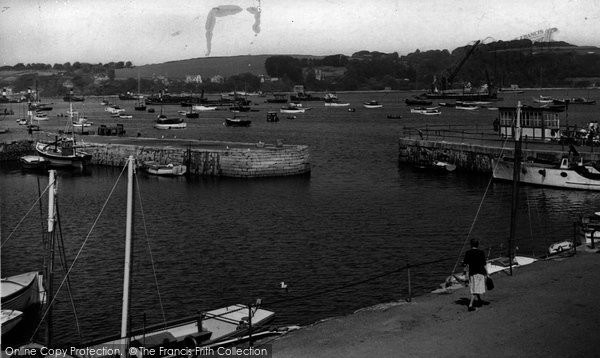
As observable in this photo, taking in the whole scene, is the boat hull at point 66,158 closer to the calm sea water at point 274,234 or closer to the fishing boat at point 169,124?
the calm sea water at point 274,234

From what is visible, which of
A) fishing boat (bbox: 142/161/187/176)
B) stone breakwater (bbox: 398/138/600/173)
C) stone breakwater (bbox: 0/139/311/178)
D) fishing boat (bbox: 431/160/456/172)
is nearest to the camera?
stone breakwater (bbox: 398/138/600/173)

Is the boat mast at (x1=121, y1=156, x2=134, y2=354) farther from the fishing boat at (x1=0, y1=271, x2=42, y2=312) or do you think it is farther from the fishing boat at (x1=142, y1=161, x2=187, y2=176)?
A: the fishing boat at (x1=142, y1=161, x2=187, y2=176)

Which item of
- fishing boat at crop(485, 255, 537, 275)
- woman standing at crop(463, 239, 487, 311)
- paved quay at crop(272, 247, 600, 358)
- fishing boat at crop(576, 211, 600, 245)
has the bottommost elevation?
fishing boat at crop(485, 255, 537, 275)

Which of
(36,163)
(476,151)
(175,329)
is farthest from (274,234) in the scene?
(36,163)

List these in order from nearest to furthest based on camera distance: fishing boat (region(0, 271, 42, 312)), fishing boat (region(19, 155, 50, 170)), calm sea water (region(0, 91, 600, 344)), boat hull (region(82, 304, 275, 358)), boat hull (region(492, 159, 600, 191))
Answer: boat hull (region(82, 304, 275, 358)), fishing boat (region(0, 271, 42, 312)), calm sea water (region(0, 91, 600, 344)), boat hull (region(492, 159, 600, 191)), fishing boat (region(19, 155, 50, 170))

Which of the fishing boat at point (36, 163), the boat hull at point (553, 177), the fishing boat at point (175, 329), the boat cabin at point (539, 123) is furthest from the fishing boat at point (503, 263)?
the fishing boat at point (36, 163)

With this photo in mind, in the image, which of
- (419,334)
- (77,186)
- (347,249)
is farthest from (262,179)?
(419,334)

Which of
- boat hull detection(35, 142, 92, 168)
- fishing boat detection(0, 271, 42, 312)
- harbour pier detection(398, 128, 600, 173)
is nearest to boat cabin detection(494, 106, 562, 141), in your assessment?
harbour pier detection(398, 128, 600, 173)

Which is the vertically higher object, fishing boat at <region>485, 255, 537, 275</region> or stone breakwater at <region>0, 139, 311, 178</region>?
fishing boat at <region>485, 255, 537, 275</region>
